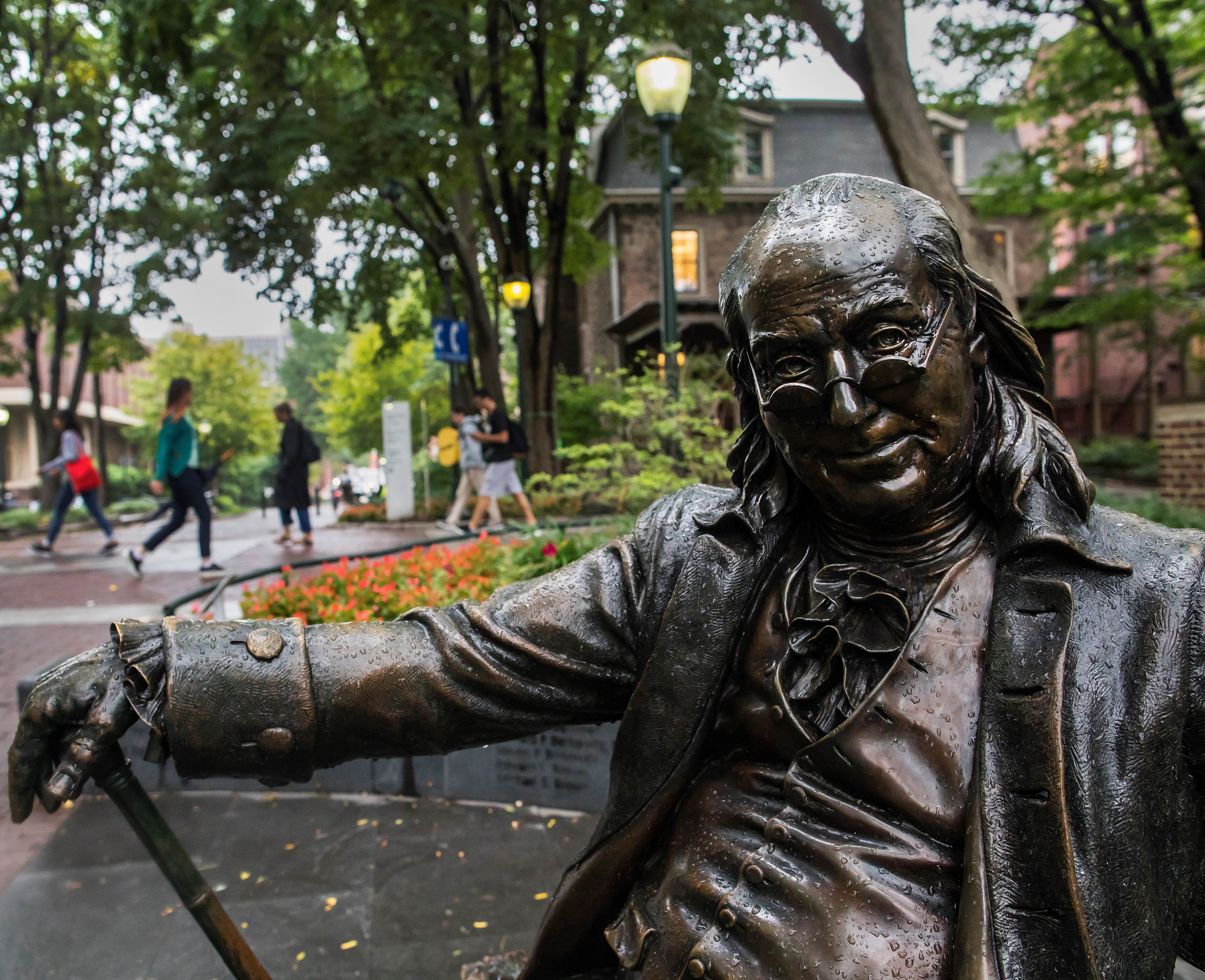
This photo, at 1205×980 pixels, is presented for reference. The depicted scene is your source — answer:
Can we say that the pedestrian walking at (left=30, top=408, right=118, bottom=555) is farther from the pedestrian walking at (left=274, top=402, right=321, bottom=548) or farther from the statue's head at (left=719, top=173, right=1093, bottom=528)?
the statue's head at (left=719, top=173, right=1093, bottom=528)

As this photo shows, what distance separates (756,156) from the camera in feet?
89.1

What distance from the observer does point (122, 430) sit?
58.0m

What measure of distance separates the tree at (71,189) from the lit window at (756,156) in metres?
15.6

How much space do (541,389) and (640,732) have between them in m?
15.7

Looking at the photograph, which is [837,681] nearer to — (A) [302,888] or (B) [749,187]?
(A) [302,888]

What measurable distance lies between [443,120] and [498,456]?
4.35 meters

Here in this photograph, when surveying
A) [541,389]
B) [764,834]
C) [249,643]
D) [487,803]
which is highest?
[541,389]

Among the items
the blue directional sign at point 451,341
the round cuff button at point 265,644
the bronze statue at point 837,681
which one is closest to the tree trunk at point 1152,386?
the blue directional sign at point 451,341

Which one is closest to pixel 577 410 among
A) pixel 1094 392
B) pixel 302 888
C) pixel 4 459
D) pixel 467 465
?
pixel 467 465

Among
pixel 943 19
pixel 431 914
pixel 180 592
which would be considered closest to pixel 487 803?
pixel 431 914

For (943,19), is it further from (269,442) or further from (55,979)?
(269,442)

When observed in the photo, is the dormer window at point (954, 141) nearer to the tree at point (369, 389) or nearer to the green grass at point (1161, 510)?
the tree at point (369, 389)

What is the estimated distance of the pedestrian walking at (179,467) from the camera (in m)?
8.72

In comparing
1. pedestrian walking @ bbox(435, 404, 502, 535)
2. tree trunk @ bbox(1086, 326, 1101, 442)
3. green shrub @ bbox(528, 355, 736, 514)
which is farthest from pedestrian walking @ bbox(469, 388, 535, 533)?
tree trunk @ bbox(1086, 326, 1101, 442)
